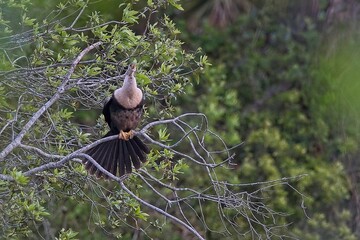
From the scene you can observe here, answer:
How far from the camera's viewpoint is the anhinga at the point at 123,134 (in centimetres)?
439

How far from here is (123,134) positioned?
4.55 metres

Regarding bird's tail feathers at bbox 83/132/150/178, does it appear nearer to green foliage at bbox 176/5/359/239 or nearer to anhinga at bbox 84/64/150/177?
anhinga at bbox 84/64/150/177

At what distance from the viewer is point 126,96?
4.38 metres

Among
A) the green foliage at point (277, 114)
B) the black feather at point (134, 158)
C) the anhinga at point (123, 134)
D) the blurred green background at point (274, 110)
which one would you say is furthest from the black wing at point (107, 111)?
the green foliage at point (277, 114)

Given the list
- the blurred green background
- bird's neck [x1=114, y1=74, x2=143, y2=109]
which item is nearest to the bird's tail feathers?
bird's neck [x1=114, y1=74, x2=143, y2=109]

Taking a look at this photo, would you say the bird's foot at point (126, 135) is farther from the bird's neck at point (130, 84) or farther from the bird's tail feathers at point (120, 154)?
the bird's neck at point (130, 84)

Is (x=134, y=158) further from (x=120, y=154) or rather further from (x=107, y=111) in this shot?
(x=107, y=111)

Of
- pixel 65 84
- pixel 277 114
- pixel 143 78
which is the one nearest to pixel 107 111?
pixel 143 78

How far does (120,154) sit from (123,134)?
0.36 ft

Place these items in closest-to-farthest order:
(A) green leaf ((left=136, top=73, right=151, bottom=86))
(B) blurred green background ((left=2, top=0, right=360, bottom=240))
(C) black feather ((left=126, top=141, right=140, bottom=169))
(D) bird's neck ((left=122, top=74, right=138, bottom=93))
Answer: (A) green leaf ((left=136, top=73, right=151, bottom=86)) → (D) bird's neck ((left=122, top=74, right=138, bottom=93)) → (C) black feather ((left=126, top=141, right=140, bottom=169)) → (B) blurred green background ((left=2, top=0, right=360, bottom=240))

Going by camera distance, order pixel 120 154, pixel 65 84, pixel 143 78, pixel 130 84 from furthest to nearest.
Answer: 1. pixel 120 154
2. pixel 130 84
3. pixel 143 78
4. pixel 65 84

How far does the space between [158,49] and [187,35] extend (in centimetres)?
426

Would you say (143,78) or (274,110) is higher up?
(143,78)

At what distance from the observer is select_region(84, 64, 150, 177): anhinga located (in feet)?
14.4
